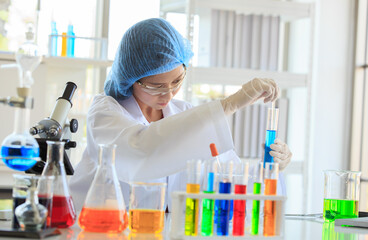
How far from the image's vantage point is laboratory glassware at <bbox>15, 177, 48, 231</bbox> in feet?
3.49

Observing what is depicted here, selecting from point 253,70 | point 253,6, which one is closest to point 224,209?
point 253,70

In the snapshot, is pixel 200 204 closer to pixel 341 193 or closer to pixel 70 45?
pixel 341 193

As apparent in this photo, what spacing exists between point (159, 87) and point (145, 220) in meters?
0.77

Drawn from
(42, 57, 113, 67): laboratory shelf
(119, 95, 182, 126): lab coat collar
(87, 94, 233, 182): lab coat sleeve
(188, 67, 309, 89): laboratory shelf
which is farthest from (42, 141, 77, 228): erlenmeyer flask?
(188, 67, 309, 89): laboratory shelf

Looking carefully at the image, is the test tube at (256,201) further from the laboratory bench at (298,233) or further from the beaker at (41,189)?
the beaker at (41,189)

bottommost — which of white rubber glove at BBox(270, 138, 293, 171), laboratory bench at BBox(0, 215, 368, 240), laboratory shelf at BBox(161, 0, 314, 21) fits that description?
laboratory bench at BBox(0, 215, 368, 240)

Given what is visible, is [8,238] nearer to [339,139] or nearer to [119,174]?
[119,174]

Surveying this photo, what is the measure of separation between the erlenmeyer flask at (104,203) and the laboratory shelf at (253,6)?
2268 mm

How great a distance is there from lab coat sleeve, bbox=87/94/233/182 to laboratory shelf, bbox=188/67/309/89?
1.73 m

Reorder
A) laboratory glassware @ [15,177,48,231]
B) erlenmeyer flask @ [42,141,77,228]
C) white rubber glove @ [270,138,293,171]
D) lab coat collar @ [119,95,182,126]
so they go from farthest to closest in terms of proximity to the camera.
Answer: lab coat collar @ [119,95,182,126], white rubber glove @ [270,138,293,171], erlenmeyer flask @ [42,141,77,228], laboratory glassware @ [15,177,48,231]

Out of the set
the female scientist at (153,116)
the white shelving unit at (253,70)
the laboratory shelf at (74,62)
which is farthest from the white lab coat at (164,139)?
the white shelving unit at (253,70)

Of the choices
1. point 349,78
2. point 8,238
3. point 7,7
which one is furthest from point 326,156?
point 8,238

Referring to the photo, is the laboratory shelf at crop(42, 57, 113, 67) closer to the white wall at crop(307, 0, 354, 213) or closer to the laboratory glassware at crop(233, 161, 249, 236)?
the white wall at crop(307, 0, 354, 213)

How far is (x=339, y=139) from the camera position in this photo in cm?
382
